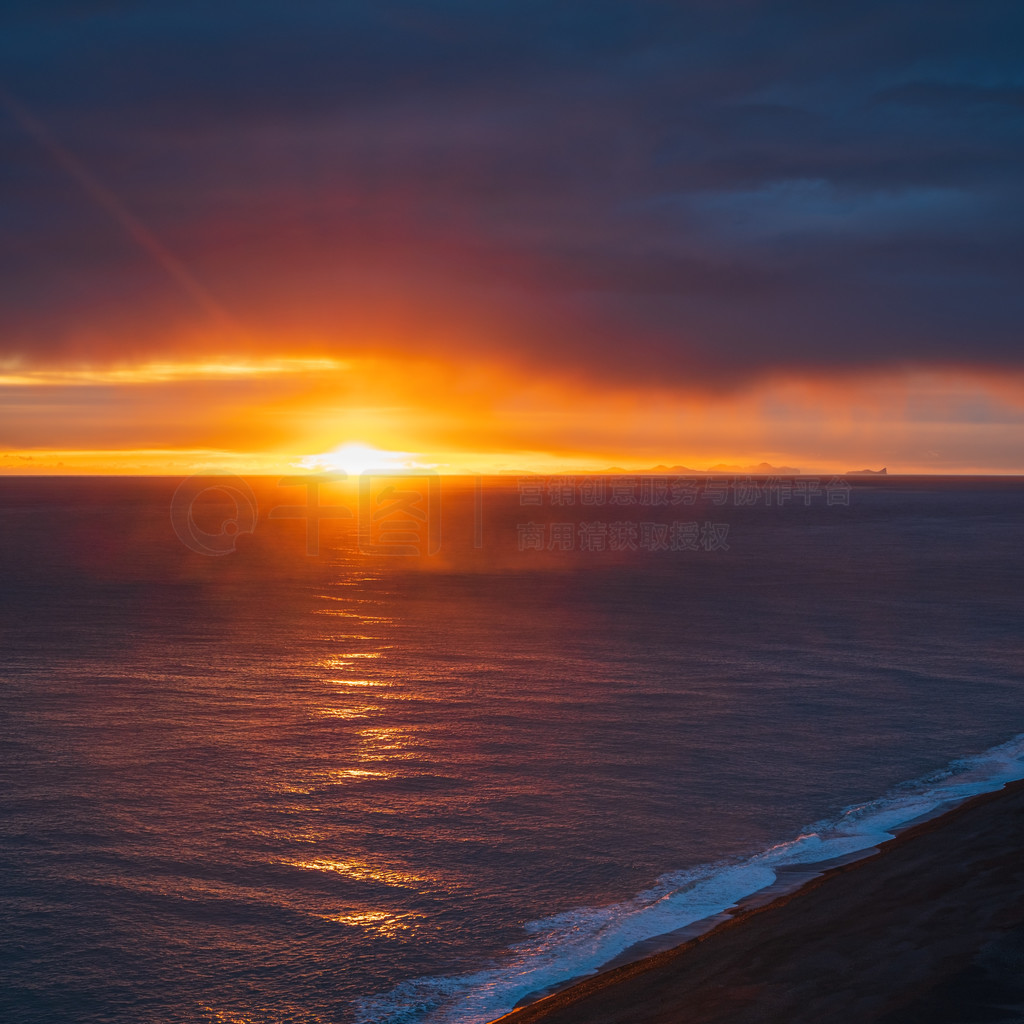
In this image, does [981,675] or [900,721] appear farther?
[981,675]

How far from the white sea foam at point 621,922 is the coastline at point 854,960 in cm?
45

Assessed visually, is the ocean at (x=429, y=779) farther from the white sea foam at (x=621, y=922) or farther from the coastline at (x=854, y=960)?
the coastline at (x=854, y=960)

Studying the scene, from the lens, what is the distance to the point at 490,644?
3075 cm

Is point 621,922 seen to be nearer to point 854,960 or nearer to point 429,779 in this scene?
point 854,960

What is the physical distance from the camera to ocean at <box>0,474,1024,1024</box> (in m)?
9.98

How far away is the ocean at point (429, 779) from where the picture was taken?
9.98m

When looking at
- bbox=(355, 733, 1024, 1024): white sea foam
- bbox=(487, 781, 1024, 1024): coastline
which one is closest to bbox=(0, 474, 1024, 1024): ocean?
bbox=(355, 733, 1024, 1024): white sea foam

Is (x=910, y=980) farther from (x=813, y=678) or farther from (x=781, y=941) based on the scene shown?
(x=813, y=678)

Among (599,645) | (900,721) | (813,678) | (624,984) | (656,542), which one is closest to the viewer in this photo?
(624,984)

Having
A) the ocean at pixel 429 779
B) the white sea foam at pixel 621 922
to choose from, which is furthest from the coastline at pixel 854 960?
the ocean at pixel 429 779

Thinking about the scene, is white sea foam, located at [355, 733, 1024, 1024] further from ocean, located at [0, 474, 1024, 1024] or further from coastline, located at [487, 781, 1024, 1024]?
coastline, located at [487, 781, 1024, 1024]

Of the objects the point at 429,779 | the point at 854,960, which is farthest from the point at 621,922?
the point at 429,779

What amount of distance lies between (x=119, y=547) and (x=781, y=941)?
248 feet

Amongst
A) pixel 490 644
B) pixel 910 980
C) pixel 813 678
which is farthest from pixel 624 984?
pixel 490 644
